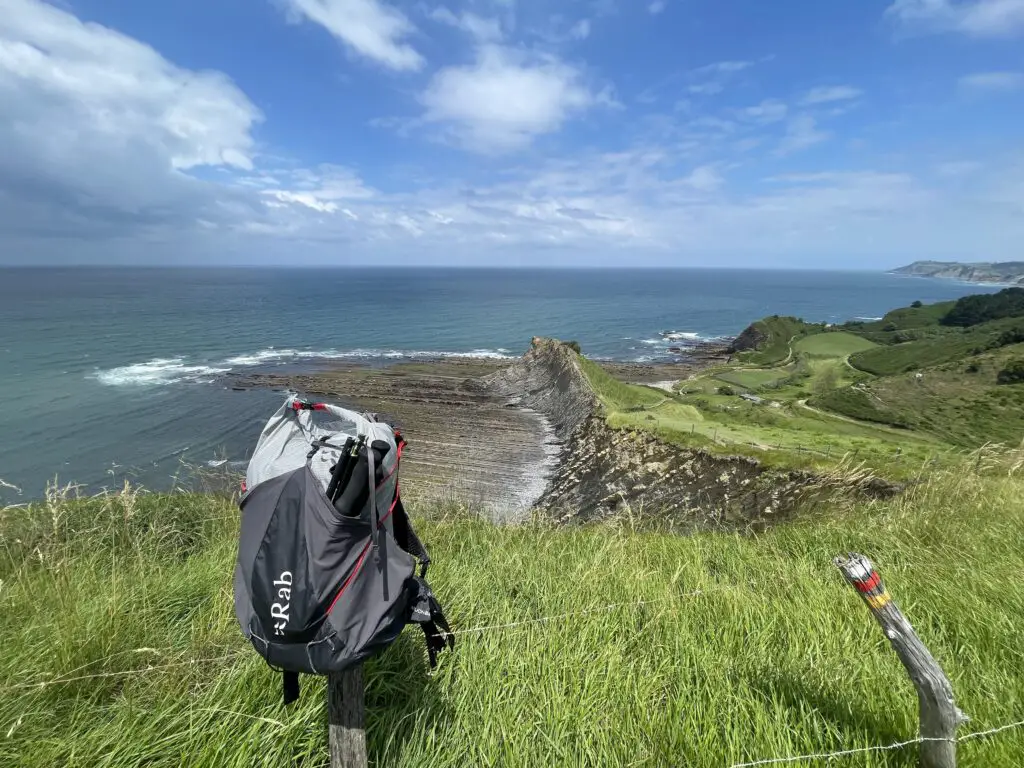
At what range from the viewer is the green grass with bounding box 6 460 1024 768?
2842mm

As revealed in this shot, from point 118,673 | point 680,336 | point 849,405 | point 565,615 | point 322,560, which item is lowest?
point 680,336

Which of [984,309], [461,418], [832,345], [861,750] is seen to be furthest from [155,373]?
[984,309]

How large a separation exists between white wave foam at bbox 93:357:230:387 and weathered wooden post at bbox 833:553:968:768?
53441 mm

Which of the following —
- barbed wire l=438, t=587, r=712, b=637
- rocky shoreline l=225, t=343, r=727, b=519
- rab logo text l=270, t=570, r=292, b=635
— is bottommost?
rocky shoreline l=225, t=343, r=727, b=519

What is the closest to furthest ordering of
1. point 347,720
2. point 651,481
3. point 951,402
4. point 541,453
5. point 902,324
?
point 347,720, point 651,481, point 541,453, point 951,402, point 902,324

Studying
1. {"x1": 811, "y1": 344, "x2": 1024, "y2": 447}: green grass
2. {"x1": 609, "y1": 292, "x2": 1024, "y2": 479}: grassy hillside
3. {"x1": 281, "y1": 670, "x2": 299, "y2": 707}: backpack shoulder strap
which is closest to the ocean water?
{"x1": 281, "y1": 670, "x2": 299, "y2": 707}: backpack shoulder strap

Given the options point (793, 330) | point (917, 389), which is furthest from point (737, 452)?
point (793, 330)

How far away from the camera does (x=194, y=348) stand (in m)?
61.9

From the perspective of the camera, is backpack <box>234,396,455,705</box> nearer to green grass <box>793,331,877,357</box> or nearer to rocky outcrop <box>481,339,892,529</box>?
rocky outcrop <box>481,339,892,529</box>

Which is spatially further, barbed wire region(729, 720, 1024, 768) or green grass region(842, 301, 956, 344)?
green grass region(842, 301, 956, 344)

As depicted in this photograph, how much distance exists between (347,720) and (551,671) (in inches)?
65.9

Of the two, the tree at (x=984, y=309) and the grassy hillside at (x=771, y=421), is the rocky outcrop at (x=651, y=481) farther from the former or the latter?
the tree at (x=984, y=309)

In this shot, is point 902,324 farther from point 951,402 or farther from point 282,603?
point 282,603

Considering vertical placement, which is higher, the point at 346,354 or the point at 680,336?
the point at 346,354
